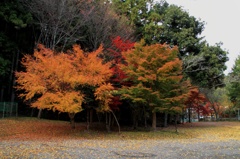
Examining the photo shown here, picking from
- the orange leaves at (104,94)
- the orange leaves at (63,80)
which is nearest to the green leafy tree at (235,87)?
the orange leaves at (104,94)

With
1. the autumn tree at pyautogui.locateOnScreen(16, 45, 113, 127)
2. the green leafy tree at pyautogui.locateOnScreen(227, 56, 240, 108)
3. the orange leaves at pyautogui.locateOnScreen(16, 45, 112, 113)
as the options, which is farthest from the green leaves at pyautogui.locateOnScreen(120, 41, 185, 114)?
the green leafy tree at pyautogui.locateOnScreen(227, 56, 240, 108)

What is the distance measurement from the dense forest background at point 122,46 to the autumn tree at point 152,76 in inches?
2.6

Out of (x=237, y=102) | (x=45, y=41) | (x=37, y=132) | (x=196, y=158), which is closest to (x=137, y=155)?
(x=196, y=158)

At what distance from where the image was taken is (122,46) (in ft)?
64.6

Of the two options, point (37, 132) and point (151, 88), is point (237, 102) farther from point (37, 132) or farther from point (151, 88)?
point (37, 132)

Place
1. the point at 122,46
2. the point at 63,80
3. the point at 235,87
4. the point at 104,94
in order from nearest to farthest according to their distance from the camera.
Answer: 1. the point at 63,80
2. the point at 104,94
3. the point at 122,46
4. the point at 235,87

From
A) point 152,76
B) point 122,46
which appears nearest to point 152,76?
point 152,76

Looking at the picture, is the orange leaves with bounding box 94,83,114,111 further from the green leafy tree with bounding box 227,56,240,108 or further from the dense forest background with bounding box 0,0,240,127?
the green leafy tree with bounding box 227,56,240,108

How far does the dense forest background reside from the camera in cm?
1719

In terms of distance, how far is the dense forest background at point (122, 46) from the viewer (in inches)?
677

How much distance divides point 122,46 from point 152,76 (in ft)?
15.0

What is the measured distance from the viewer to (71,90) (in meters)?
14.9

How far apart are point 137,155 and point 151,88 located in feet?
27.8

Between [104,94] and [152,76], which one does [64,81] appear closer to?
[104,94]
